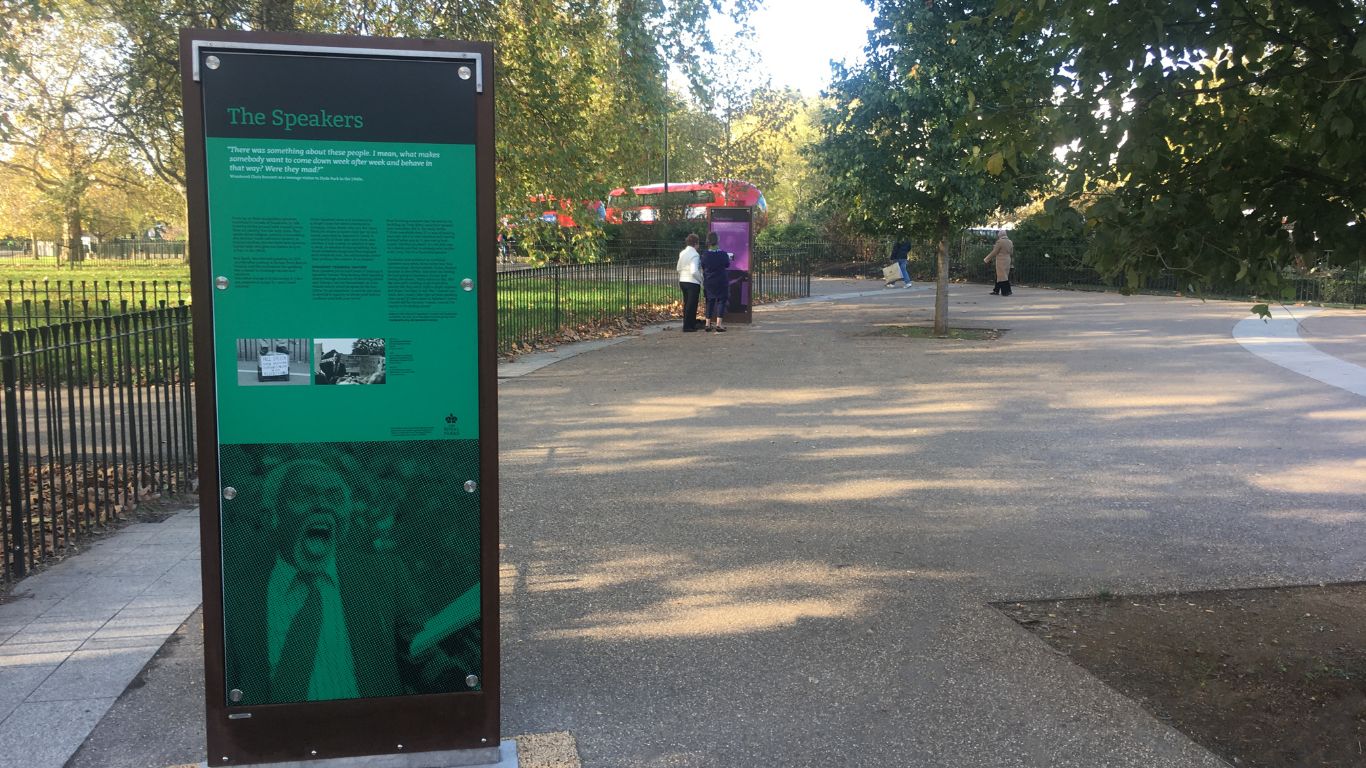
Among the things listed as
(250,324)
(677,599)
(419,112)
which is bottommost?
(677,599)

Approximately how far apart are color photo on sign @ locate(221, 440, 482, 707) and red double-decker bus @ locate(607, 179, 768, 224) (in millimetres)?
28293

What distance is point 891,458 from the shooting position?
8289mm

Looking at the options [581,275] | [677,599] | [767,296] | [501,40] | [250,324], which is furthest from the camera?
[767,296]

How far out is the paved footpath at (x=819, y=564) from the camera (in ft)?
12.4

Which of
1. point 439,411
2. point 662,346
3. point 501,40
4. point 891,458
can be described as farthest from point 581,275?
point 439,411

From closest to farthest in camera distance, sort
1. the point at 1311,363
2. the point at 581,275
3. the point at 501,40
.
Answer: the point at 501,40 < the point at 1311,363 < the point at 581,275

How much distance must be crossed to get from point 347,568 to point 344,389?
57 cm

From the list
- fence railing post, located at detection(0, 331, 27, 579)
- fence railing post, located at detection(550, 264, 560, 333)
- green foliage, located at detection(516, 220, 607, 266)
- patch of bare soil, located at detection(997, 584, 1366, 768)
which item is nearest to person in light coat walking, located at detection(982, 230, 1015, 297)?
fence railing post, located at detection(550, 264, 560, 333)

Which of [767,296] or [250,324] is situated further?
[767,296]

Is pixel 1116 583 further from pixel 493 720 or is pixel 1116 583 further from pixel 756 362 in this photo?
pixel 756 362

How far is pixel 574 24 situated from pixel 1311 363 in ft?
33.8

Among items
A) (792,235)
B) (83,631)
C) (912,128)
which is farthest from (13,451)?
(792,235)

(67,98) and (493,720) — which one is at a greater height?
(67,98)

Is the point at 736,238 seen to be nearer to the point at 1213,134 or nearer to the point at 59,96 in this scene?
the point at 59,96
